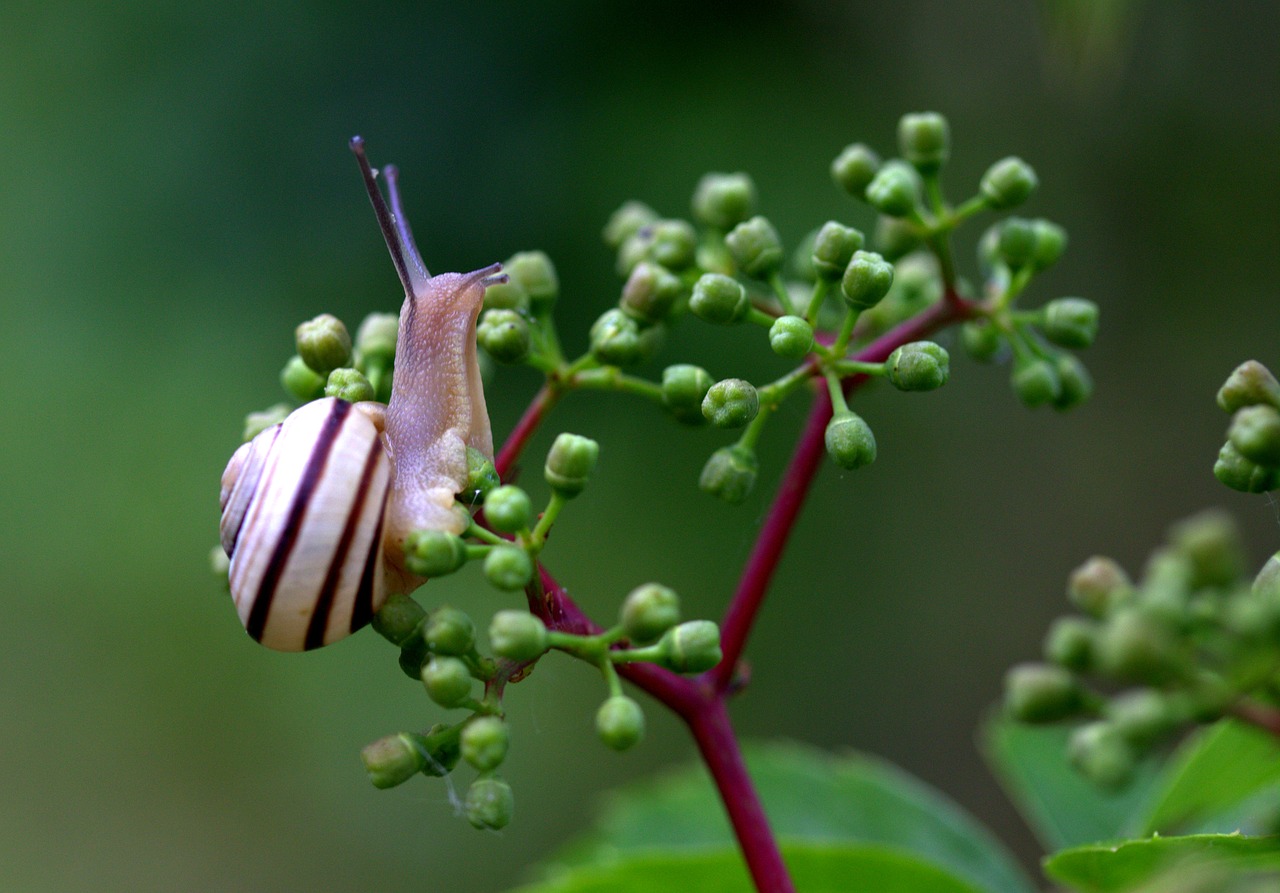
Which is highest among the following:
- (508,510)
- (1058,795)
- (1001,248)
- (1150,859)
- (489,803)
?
(1001,248)

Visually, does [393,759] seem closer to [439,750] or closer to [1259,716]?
[439,750]

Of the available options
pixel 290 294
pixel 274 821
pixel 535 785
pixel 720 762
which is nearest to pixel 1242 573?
pixel 720 762

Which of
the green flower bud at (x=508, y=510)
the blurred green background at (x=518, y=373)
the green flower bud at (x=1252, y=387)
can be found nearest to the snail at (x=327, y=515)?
the green flower bud at (x=508, y=510)

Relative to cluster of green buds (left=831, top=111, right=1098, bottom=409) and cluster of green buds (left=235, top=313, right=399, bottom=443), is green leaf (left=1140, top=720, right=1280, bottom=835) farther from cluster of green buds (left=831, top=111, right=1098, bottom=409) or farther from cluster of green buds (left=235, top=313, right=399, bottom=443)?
cluster of green buds (left=235, top=313, right=399, bottom=443)

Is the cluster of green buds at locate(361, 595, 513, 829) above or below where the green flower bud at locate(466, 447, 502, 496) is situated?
Result: below

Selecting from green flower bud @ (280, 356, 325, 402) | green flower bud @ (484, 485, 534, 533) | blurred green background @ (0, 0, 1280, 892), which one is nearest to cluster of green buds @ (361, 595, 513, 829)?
green flower bud @ (484, 485, 534, 533)

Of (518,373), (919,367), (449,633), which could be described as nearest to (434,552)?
(449,633)
